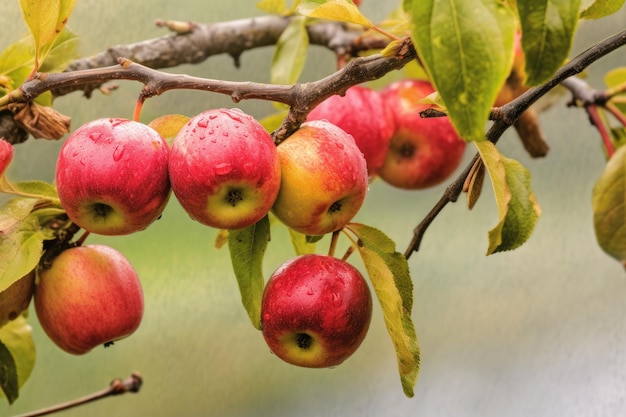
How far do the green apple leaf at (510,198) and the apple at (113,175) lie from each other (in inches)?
7.8

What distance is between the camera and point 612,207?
2.15 ft

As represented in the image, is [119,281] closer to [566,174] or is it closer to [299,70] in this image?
[299,70]

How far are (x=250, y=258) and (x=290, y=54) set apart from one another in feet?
1.13

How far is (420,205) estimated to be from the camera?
59.8 inches

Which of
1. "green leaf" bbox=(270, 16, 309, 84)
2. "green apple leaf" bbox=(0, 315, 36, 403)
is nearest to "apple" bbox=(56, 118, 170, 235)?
"green apple leaf" bbox=(0, 315, 36, 403)

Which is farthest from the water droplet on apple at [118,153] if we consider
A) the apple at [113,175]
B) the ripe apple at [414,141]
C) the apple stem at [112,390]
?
the ripe apple at [414,141]

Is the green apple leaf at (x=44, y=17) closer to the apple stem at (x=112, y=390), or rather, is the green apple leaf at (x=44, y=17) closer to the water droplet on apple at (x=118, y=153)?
the water droplet on apple at (x=118, y=153)

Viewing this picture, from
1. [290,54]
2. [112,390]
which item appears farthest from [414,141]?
[112,390]

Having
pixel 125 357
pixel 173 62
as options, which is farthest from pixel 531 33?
pixel 125 357

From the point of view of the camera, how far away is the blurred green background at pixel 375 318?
A: 1.01m

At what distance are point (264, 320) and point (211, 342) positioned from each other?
2.04 ft

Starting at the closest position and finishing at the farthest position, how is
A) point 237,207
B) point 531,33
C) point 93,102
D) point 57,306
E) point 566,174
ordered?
1. point 531,33
2. point 237,207
3. point 57,306
4. point 93,102
5. point 566,174

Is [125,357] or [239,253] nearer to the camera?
[239,253]

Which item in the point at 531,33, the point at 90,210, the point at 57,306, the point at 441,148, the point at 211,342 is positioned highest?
the point at 531,33
